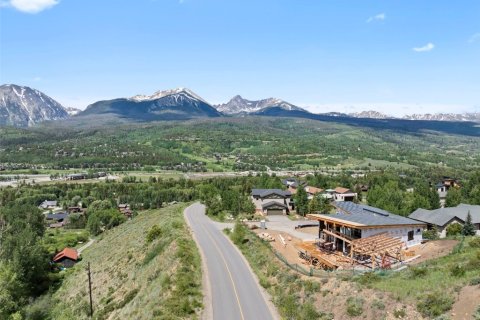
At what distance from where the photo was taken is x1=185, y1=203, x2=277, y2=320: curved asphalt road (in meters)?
29.5

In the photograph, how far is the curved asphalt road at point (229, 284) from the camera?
96.9 feet

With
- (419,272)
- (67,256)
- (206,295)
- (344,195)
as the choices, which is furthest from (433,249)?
(344,195)

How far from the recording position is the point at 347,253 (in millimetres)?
45531

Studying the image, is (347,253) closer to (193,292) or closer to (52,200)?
(193,292)

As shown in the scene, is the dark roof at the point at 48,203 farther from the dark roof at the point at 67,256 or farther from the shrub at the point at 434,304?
the shrub at the point at 434,304

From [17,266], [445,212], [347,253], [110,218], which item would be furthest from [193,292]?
[110,218]

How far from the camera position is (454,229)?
192 feet

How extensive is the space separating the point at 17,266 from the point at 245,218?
3855cm

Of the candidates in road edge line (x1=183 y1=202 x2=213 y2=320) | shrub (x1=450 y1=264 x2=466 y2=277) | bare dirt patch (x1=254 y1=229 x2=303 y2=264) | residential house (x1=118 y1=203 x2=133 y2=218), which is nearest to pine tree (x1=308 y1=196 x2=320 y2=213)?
bare dirt patch (x1=254 y1=229 x2=303 y2=264)

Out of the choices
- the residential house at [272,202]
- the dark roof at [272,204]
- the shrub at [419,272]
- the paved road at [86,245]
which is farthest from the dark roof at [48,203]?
the shrub at [419,272]

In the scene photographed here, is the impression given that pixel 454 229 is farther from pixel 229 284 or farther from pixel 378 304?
pixel 378 304

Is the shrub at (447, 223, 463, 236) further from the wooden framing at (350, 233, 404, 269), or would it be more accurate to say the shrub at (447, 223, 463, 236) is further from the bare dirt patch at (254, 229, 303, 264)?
the bare dirt patch at (254, 229, 303, 264)

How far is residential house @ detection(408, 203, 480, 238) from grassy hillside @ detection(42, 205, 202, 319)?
38.9 meters

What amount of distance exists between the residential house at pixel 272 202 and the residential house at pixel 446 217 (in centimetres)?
2869
